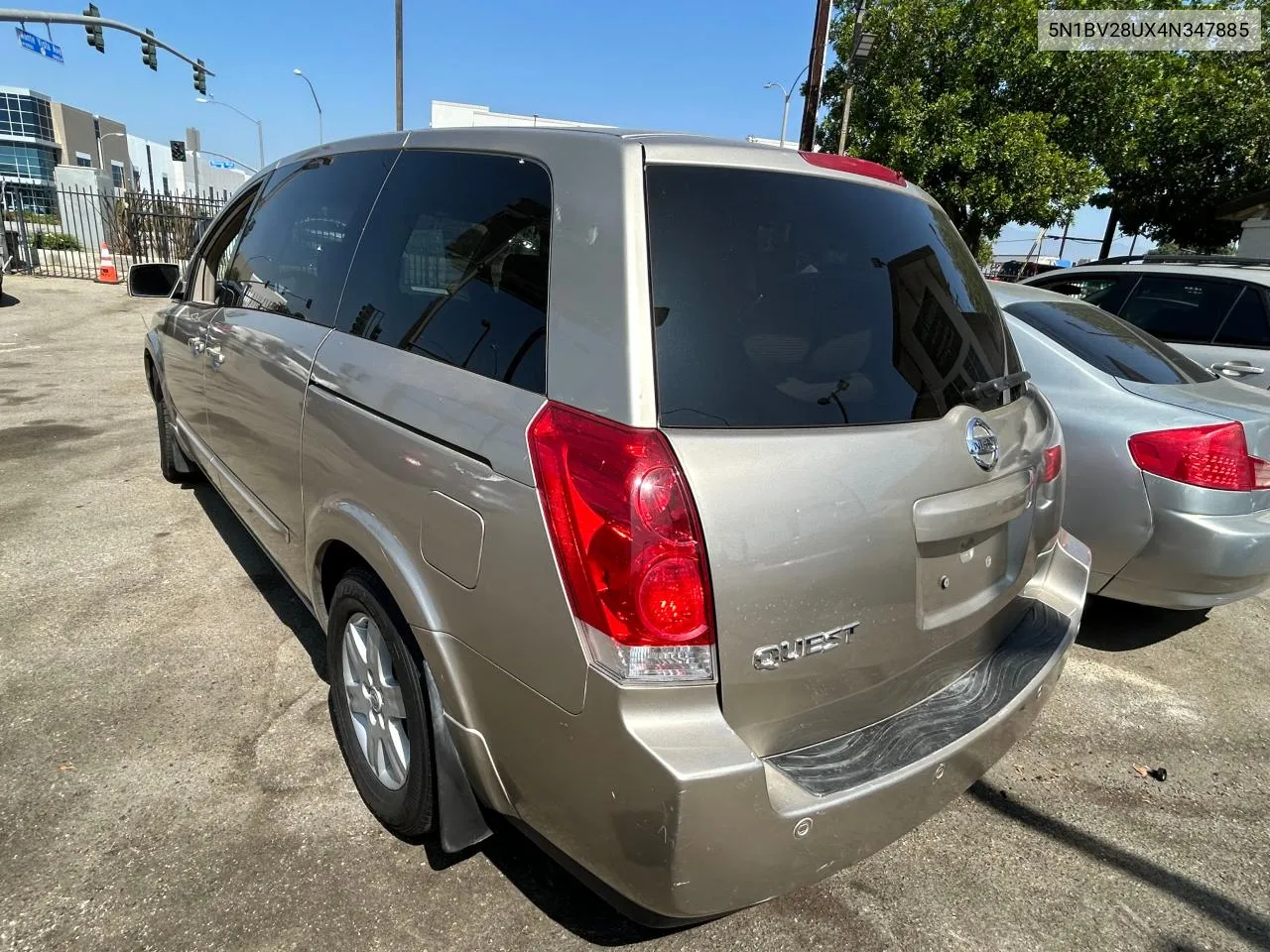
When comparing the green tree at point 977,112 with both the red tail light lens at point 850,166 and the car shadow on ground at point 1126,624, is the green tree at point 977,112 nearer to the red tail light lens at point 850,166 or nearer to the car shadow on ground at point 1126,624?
the car shadow on ground at point 1126,624

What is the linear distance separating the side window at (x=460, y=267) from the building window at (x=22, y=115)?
307 ft

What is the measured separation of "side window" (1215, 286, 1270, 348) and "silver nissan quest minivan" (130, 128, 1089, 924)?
4633mm

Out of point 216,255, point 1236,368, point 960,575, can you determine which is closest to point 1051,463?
point 960,575

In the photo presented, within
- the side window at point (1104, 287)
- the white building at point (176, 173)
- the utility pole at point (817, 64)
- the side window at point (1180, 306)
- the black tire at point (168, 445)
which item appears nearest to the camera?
the black tire at point (168, 445)

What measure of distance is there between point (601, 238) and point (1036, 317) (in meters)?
3.21

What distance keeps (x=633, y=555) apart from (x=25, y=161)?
97.1 metres

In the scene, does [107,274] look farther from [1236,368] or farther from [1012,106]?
[1236,368]

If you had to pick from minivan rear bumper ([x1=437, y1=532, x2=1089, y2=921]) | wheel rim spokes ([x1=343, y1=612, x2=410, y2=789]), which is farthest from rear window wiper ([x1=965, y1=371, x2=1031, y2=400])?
wheel rim spokes ([x1=343, y1=612, x2=410, y2=789])

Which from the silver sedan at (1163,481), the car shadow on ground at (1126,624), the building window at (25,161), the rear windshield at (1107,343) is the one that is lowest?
the car shadow on ground at (1126,624)

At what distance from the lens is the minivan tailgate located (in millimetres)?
1471

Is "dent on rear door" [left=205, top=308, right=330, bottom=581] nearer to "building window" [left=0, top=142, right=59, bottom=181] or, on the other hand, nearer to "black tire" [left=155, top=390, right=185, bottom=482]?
"black tire" [left=155, top=390, right=185, bottom=482]

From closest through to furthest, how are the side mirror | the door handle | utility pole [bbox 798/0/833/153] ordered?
the side mirror < the door handle < utility pole [bbox 798/0/833/153]

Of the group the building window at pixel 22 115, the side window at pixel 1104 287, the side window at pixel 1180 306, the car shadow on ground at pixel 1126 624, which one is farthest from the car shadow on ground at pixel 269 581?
the building window at pixel 22 115

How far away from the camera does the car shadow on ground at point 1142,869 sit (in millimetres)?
2109
